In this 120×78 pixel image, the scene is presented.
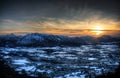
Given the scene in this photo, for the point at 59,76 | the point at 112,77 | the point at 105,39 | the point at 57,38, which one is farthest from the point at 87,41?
the point at 112,77

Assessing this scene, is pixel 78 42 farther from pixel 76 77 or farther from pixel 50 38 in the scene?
pixel 76 77

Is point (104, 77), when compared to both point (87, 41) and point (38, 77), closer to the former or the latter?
point (38, 77)

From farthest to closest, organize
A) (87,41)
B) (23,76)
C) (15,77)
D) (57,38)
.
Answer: (57,38) → (87,41) → (23,76) → (15,77)

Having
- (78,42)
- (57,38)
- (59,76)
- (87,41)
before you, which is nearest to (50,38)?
(57,38)

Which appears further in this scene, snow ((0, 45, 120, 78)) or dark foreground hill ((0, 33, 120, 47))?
dark foreground hill ((0, 33, 120, 47))

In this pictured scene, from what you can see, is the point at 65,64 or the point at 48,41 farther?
the point at 48,41

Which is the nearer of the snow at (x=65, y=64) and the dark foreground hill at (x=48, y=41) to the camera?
the snow at (x=65, y=64)

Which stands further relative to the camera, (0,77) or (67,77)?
(67,77)

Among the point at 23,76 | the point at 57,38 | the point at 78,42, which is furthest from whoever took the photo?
the point at 57,38

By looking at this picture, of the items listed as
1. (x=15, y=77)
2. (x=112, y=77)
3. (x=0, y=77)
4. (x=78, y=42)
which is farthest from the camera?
(x=78, y=42)
